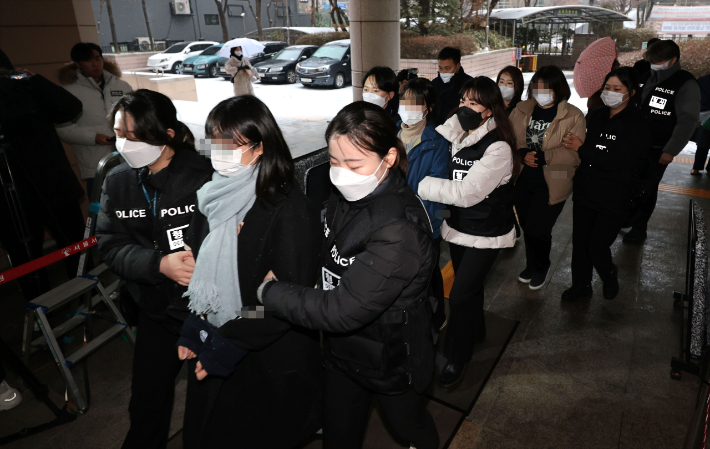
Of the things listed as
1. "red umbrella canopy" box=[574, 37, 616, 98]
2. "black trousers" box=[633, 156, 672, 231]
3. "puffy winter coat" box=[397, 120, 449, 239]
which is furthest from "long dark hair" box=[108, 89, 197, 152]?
"red umbrella canopy" box=[574, 37, 616, 98]

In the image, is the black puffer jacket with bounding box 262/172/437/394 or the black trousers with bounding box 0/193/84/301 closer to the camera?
the black puffer jacket with bounding box 262/172/437/394

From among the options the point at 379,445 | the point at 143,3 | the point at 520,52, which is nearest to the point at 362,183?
→ the point at 379,445

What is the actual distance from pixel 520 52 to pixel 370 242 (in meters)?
13.4

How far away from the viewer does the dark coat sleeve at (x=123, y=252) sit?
1.99 meters

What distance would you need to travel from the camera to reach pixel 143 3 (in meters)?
6.93

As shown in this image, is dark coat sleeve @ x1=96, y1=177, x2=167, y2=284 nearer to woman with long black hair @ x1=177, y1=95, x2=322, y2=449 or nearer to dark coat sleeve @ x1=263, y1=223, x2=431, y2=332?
woman with long black hair @ x1=177, y1=95, x2=322, y2=449

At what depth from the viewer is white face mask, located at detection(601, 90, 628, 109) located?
3.26m

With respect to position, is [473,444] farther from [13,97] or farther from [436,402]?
[13,97]

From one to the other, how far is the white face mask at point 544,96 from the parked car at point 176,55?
739cm

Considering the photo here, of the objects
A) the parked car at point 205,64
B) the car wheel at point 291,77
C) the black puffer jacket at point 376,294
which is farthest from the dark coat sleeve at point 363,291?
the car wheel at point 291,77

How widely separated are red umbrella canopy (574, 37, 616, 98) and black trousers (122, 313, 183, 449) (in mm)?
6140

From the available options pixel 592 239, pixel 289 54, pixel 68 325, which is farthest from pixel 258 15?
pixel 592 239

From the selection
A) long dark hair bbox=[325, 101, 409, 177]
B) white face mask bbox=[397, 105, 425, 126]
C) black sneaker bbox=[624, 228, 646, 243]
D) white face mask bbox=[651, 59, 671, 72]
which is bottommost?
black sneaker bbox=[624, 228, 646, 243]

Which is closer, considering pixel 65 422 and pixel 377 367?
pixel 377 367
